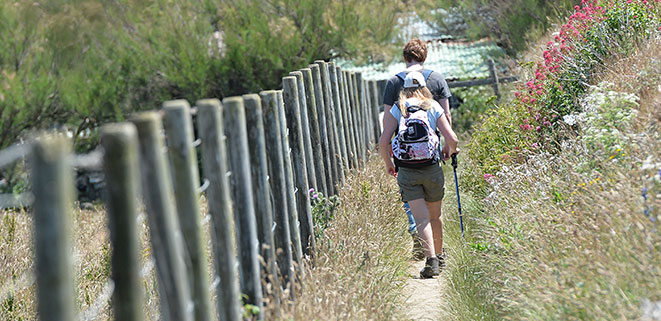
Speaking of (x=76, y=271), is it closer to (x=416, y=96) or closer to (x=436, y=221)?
(x=436, y=221)

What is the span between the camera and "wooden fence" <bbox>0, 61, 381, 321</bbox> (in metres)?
2.23

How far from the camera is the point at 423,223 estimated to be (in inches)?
233

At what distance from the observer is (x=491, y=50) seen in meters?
22.4

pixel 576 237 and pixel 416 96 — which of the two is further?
pixel 416 96

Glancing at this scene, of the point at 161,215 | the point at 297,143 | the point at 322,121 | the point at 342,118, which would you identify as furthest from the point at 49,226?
the point at 342,118

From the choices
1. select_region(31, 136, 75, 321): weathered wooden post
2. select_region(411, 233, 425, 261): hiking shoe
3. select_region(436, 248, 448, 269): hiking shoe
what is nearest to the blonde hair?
select_region(436, 248, 448, 269): hiking shoe

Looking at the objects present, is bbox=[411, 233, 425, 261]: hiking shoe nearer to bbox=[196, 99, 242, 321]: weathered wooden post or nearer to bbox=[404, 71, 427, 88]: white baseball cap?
bbox=[404, 71, 427, 88]: white baseball cap

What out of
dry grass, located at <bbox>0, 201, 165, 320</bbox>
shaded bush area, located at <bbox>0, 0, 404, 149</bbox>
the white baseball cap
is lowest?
dry grass, located at <bbox>0, 201, 165, 320</bbox>

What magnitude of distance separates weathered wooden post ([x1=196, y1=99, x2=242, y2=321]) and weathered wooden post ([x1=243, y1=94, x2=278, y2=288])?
21.9 inches

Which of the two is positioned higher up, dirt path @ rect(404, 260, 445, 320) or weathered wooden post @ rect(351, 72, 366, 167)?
weathered wooden post @ rect(351, 72, 366, 167)

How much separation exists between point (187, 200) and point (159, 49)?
56.2 feet

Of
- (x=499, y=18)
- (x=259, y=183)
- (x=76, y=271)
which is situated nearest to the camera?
(x=259, y=183)

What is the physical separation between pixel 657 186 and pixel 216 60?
16.3 metres

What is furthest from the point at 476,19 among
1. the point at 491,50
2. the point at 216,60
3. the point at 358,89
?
the point at 358,89
